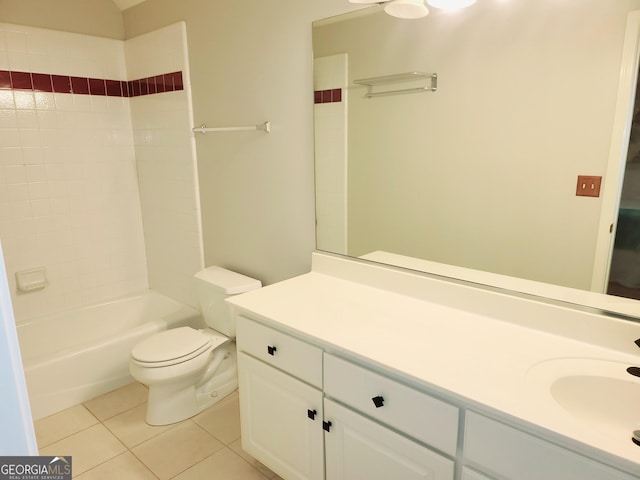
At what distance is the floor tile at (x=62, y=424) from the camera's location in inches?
84.7

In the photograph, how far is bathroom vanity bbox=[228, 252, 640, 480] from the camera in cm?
100

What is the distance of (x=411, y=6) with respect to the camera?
5.33ft

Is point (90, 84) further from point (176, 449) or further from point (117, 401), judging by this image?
point (176, 449)

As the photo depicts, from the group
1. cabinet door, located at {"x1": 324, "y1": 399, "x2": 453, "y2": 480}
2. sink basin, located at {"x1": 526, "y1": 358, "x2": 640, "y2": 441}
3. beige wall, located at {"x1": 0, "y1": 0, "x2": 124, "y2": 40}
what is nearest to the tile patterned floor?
cabinet door, located at {"x1": 324, "y1": 399, "x2": 453, "y2": 480}

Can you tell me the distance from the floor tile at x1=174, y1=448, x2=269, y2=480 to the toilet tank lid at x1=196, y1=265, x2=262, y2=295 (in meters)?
0.79

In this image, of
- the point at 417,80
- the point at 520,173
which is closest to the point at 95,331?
the point at 417,80

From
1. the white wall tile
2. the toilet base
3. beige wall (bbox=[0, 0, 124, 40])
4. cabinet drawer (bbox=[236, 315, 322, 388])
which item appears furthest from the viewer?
the white wall tile

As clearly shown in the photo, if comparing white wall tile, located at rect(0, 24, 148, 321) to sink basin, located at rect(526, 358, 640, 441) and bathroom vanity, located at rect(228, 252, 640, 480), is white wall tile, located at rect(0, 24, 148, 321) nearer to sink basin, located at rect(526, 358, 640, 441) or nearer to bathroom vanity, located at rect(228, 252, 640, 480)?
bathroom vanity, located at rect(228, 252, 640, 480)

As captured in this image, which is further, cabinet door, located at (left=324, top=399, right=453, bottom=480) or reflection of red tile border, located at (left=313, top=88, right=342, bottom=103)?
reflection of red tile border, located at (left=313, top=88, right=342, bottom=103)

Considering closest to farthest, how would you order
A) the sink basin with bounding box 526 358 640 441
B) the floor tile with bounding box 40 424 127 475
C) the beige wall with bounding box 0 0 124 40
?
the sink basin with bounding box 526 358 640 441 < the floor tile with bounding box 40 424 127 475 < the beige wall with bounding box 0 0 124 40

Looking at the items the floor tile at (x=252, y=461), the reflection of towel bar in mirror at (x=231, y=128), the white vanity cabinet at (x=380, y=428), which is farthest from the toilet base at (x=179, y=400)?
the reflection of towel bar in mirror at (x=231, y=128)

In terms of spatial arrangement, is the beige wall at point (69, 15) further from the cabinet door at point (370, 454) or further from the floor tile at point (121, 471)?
the cabinet door at point (370, 454)

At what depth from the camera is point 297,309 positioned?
162cm

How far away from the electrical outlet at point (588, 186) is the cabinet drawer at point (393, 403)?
797 mm
